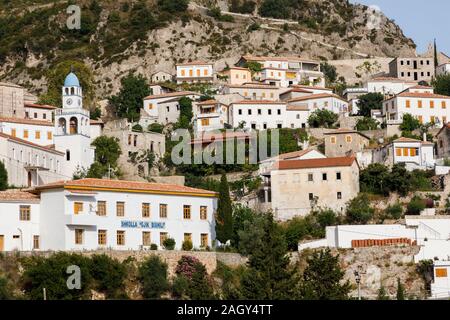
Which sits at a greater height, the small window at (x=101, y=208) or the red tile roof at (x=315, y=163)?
the red tile roof at (x=315, y=163)

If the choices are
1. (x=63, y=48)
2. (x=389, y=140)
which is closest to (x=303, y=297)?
(x=389, y=140)

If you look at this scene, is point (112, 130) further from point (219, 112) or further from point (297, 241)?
point (297, 241)

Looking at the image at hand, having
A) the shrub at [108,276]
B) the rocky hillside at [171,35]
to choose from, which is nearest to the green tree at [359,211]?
the shrub at [108,276]

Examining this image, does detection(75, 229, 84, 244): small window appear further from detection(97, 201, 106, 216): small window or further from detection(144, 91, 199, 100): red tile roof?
detection(144, 91, 199, 100): red tile roof

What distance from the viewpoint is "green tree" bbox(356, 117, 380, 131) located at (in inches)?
3718

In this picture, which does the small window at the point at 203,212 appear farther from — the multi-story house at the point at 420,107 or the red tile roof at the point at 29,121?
the multi-story house at the point at 420,107

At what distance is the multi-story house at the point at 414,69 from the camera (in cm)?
11894

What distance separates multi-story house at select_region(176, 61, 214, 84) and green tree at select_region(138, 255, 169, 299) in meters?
62.6

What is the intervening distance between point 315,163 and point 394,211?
665 centimetres

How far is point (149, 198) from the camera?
201 ft

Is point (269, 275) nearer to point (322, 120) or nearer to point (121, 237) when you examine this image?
point (121, 237)

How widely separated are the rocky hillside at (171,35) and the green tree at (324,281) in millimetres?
73250

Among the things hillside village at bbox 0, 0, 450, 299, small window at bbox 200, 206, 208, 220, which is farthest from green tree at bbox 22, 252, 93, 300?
small window at bbox 200, 206, 208, 220

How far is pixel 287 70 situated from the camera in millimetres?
118812
